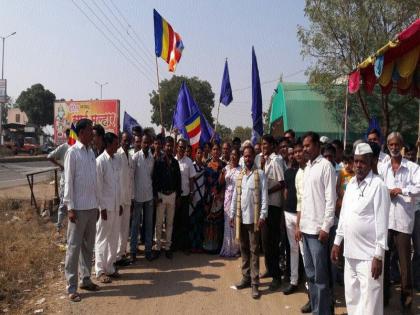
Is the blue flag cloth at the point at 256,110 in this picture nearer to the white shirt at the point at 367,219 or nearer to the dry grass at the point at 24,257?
the dry grass at the point at 24,257

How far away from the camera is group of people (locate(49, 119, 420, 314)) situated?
11.4ft

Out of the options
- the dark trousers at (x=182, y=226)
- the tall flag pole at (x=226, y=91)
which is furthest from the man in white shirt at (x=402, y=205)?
the tall flag pole at (x=226, y=91)

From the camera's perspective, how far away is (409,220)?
15.2 feet

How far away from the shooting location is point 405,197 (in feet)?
15.2

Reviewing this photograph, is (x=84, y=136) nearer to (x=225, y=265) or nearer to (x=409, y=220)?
(x=225, y=265)

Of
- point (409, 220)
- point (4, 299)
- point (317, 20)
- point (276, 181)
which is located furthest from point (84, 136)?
point (317, 20)

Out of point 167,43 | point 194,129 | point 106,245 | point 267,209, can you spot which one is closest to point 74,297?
point 106,245

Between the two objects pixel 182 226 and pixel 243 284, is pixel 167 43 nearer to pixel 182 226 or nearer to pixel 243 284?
pixel 182 226

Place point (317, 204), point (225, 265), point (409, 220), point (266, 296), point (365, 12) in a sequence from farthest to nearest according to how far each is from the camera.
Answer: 1. point (365, 12)
2. point (225, 265)
3. point (266, 296)
4. point (409, 220)
5. point (317, 204)

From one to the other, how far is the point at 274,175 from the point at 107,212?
7.94ft

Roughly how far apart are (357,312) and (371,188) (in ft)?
3.53

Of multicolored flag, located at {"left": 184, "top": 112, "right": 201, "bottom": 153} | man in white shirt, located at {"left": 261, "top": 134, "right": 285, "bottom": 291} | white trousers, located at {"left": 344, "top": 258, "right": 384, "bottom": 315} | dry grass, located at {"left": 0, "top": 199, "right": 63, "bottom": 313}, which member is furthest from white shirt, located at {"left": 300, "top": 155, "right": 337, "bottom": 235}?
multicolored flag, located at {"left": 184, "top": 112, "right": 201, "bottom": 153}

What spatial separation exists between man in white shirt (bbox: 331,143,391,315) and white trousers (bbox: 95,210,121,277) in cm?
333

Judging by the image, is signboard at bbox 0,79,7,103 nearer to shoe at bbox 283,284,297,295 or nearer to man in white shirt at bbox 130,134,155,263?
man in white shirt at bbox 130,134,155,263
